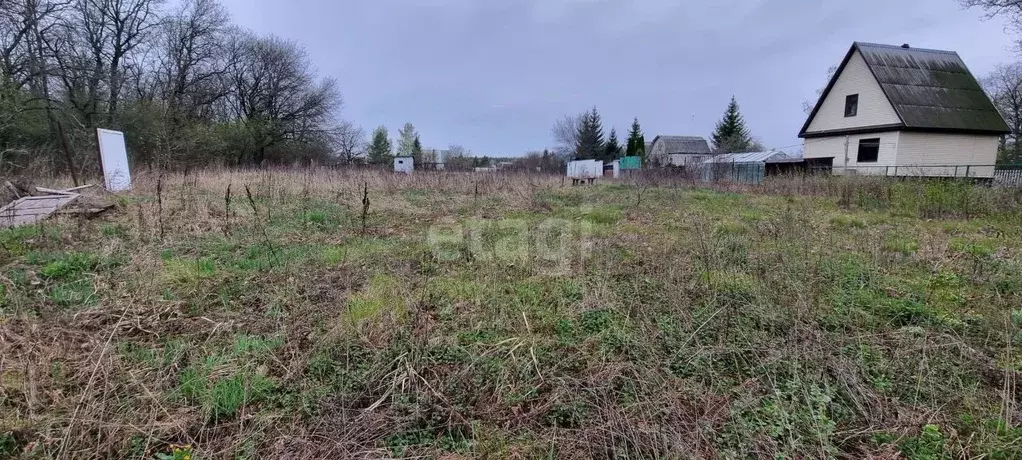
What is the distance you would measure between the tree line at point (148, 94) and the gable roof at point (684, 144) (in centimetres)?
3243

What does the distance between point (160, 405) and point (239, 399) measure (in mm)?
320

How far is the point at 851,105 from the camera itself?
18.7 m

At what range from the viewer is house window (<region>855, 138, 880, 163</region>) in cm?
1770

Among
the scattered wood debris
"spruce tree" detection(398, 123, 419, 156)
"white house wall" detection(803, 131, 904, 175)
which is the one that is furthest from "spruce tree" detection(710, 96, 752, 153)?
the scattered wood debris

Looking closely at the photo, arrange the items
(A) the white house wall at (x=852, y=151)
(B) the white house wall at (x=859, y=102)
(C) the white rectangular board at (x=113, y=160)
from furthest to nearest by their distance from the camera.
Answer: (B) the white house wall at (x=859, y=102) → (A) the white house wall at (x=852, y=151) → (C) the white rectangular board at (x=113, y=160)

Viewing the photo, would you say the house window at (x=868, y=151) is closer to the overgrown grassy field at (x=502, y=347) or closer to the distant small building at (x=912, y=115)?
the distant small building at (x=912, y=115)

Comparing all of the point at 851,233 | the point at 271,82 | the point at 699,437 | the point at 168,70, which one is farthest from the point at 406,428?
the point at 271,82

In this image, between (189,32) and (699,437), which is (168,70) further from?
(699,437)

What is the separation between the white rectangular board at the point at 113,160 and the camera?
8852 millimetres

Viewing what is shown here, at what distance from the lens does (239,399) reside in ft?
6.88

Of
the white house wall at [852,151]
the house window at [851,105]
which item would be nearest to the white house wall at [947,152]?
the white house wall at [852,151]

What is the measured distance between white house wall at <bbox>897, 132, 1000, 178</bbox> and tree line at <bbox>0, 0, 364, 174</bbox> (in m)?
24.3

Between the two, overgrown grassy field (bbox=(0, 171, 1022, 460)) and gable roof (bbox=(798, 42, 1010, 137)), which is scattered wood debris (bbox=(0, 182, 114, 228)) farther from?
gable roof (bbox=(798, 42, 1010, 137))

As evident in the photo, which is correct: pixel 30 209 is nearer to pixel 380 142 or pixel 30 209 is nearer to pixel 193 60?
pixel 193 60
